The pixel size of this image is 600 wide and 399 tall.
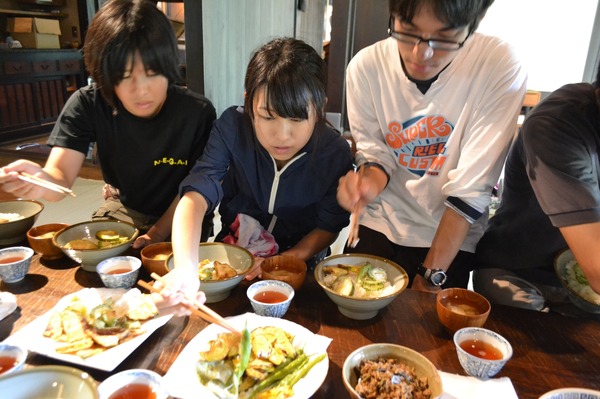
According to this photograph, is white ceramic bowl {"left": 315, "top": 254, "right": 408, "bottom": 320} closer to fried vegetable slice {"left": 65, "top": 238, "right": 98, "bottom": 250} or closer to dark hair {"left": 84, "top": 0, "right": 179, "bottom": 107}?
fried vegetable slice {"left": 65, "top": 238, "right": 98, "bottom": 250}

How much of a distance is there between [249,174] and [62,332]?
0.99 metres

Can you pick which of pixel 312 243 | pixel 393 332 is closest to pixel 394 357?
pixel 393 332

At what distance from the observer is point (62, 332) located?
1206 mm

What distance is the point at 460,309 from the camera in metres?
1.36

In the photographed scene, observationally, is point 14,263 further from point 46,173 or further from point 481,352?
point 481,352

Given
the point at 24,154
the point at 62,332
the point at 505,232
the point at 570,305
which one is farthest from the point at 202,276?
the point at 24,154

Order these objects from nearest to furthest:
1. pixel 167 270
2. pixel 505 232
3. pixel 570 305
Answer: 1. pixel 167 270
2. pixel 570 305
3. pixel 505 232

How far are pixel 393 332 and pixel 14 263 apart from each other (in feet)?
4.21

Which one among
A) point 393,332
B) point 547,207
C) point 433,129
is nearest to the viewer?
point 393,332

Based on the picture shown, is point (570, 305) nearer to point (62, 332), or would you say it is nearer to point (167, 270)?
point (167, 270)

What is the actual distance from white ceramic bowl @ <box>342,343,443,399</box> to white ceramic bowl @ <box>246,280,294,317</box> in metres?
0.30

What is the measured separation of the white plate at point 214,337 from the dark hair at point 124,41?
45.6 inches

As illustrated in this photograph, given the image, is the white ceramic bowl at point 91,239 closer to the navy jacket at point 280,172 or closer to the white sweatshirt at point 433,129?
the navy jacket at point 280,172

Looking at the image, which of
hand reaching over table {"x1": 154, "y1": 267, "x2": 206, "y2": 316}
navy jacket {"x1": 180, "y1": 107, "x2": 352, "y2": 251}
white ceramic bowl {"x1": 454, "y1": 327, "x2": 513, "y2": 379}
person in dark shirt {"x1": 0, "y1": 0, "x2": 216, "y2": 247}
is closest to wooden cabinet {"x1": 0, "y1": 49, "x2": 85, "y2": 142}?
person in dark shirt {"x1": 0, "y1": 0, "x2": 216, "y2": 247}
